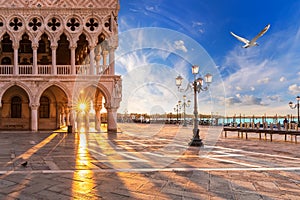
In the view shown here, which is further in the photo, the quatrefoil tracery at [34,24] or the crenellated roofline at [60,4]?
the quatrefoil tracery at [34,24]

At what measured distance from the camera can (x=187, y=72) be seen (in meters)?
13.8

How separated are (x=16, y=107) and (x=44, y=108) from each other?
92.7 inches

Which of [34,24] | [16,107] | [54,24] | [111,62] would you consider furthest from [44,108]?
[111,62]

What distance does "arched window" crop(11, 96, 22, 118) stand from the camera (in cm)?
2267

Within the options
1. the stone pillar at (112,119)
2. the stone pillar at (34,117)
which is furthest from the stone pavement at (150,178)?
the stone pillar at (34,117)

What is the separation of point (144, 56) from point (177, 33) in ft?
6.98

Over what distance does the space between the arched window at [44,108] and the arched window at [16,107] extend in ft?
5.89

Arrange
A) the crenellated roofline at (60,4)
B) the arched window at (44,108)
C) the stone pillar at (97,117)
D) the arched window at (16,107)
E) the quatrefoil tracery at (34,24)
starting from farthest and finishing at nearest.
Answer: the arched window at (44,108) → the stone pillar at (97,117) → the arched window at (16,107) → the quatrefoil tracery at (34,24) → the crenellated roofline at (60,4)

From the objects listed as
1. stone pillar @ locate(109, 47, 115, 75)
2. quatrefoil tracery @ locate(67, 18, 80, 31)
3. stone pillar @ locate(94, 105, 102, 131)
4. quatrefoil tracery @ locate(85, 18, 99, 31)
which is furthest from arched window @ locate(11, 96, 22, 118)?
quatrefoil tracery @ locate(85, 18, 99, 31)

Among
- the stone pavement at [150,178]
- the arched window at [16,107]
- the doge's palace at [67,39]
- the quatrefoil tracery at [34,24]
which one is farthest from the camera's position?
the arched window at [16,107]

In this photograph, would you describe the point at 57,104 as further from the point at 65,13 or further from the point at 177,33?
the point at 177,33

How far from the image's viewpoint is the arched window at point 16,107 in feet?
74.4

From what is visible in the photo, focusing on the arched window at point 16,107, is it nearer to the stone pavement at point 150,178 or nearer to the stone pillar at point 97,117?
the stone pillar at point 97,117

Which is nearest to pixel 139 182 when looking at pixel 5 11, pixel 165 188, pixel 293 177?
pixel 165 188
